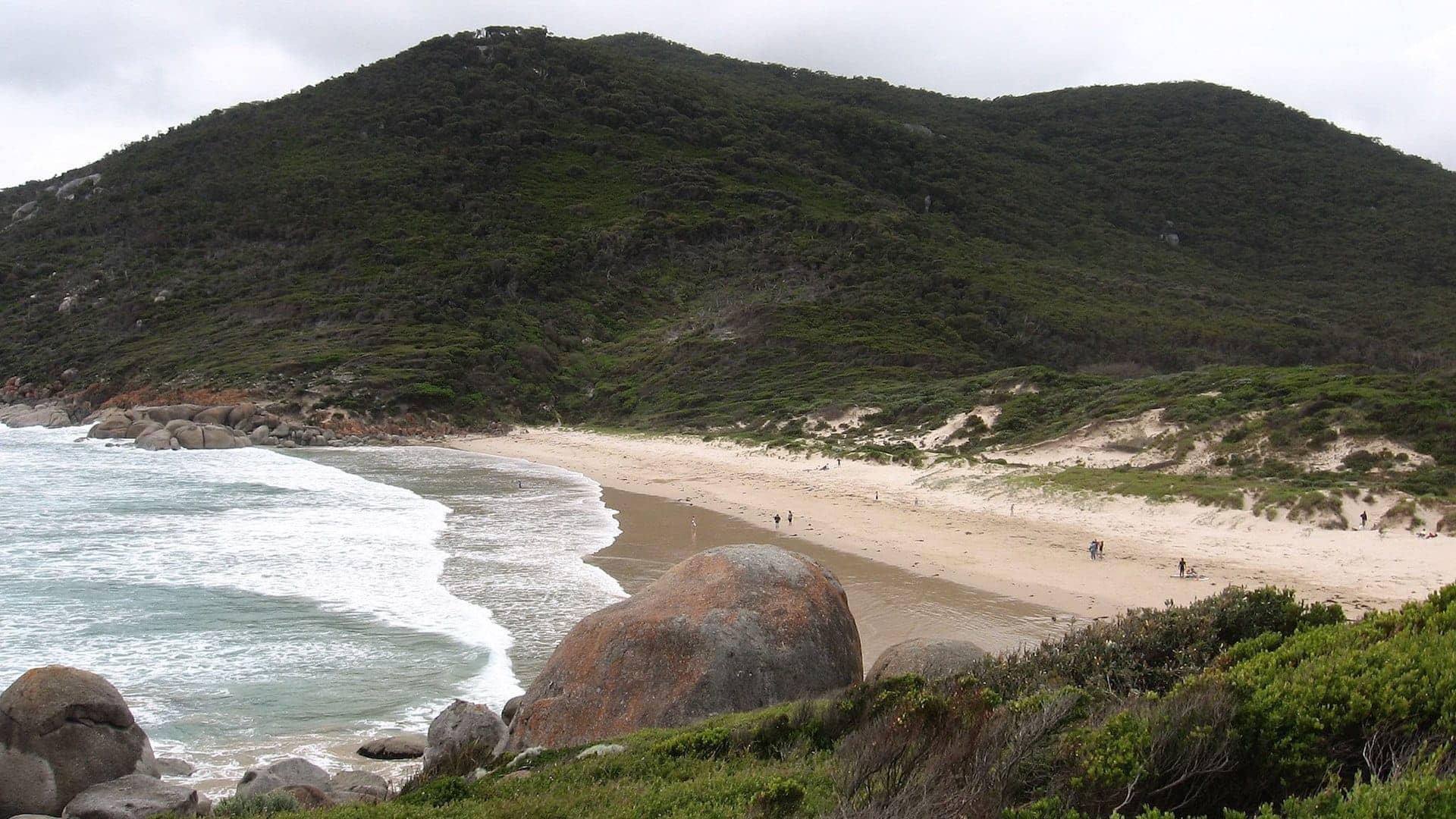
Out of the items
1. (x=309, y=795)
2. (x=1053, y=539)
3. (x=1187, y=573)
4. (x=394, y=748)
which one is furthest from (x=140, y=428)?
(x=1187, y=573)

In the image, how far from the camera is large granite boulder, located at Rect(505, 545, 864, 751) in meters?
7.82

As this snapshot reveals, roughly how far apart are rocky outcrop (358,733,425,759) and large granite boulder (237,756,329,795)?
1076mm

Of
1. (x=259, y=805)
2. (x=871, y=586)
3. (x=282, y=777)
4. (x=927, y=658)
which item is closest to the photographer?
(x=259, y=805)

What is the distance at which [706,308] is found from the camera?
220 feet

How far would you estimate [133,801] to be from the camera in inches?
287

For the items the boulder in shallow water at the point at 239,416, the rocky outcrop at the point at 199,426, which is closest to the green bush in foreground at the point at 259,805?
the rocky outcrop at the point at 199,426

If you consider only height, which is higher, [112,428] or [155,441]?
[112,428]

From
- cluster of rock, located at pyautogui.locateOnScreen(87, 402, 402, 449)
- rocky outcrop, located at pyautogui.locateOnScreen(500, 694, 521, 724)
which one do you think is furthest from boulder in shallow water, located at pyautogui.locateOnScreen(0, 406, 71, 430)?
rocky outcrop, located at pyautogui.locateOnScreen(500, 694, 521, 724)

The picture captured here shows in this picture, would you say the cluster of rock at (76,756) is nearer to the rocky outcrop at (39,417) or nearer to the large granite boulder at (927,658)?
the large granite boulder at (927,658)

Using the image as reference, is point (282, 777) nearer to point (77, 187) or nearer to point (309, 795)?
point (309, 795)

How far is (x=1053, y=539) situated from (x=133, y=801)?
1745 cm

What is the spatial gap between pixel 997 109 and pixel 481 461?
361 ft

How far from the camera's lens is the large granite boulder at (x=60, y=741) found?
24.7 feet

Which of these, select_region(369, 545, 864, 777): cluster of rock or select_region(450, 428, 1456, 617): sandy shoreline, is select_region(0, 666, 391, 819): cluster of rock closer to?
select_region(369, 545, 864, 777): cluster of rock
